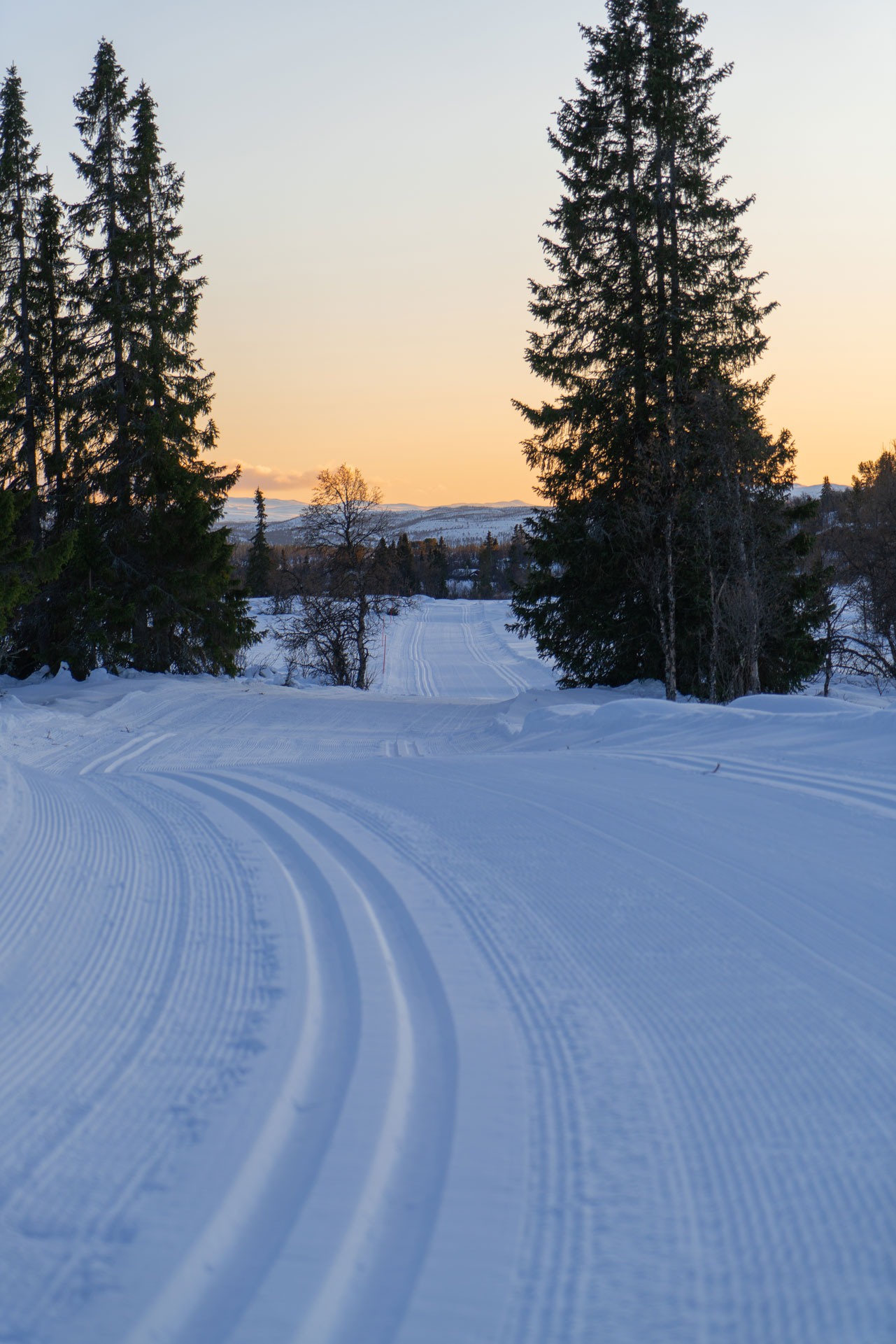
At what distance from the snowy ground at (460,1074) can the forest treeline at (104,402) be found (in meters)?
16.8

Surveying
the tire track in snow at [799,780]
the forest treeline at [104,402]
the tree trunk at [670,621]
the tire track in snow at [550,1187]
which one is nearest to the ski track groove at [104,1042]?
the tire track in snow at [550,1187]

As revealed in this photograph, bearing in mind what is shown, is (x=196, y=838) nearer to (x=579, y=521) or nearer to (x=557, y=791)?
(x=557, y=791)

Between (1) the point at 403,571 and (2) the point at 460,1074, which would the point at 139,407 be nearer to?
(2) the point at 460,1074

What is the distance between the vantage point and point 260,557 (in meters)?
76.6

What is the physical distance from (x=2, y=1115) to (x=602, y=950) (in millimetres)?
2159

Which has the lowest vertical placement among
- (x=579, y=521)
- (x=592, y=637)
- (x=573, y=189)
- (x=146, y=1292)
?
(x=146, y=1292)

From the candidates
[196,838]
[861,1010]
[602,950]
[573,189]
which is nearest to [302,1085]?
[602,950]

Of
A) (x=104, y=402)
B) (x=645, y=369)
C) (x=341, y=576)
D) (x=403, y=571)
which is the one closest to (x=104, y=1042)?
(x=645, y=369)

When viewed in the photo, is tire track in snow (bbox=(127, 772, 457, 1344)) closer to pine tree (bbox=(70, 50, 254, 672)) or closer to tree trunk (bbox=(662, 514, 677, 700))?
tree trunk (bbox=(662, 514, 677, 700))

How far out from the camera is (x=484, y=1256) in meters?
1.81

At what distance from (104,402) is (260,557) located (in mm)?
56247

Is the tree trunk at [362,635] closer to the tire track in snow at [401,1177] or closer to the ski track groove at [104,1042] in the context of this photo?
the ski track groove at [104,1042]

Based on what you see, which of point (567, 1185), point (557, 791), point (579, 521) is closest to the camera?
point (567, 1185)

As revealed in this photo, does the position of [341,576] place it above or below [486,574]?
below
